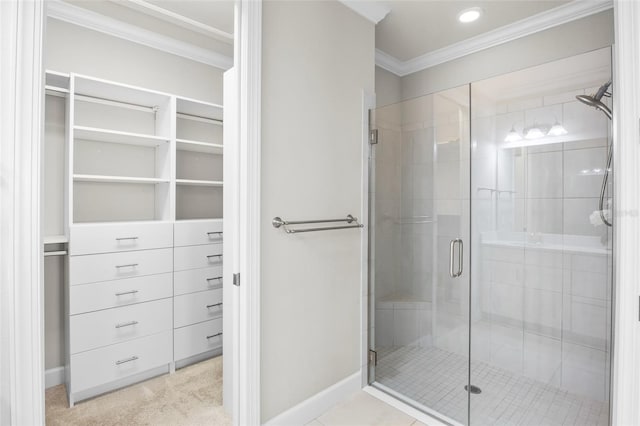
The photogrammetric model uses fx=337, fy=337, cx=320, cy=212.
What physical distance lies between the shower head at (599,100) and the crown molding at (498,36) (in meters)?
1.12

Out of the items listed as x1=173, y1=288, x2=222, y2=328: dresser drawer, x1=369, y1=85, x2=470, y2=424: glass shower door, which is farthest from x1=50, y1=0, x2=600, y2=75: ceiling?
x1=173, y1=288, x2=222, y2=328: dresser drawer

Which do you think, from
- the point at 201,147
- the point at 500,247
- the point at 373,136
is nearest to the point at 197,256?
the point at 201,147

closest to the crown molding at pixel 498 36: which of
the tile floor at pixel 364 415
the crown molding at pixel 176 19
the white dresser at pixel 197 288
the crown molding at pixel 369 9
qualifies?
the crown molding at pixel 369 9

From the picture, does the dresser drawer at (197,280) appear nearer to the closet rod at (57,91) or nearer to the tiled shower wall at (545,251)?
the closet rod at (57,91)

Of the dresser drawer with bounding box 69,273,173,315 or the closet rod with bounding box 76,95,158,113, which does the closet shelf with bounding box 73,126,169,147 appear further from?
the dresser drawer with bounding box 69,273,173,315

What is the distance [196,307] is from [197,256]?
15.6 inches

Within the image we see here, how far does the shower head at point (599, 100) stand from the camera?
152cm

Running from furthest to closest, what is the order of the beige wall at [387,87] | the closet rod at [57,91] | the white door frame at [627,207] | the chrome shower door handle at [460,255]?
the beige wall at [387,87] < the closet rod at [57,91] < the chrome shower door handle at [460,255] < the white door frame at [627,207]

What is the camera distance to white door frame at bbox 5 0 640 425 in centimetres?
101

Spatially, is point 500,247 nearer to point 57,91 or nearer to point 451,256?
point 451,256

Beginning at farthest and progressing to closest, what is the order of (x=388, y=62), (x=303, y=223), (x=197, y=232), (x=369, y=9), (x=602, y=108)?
(x=388, y=62) < (x=197, y=232) < (x=369, y=9) < (x=303, y=223) < (x=602, y=108)

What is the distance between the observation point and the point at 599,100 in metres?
1.54

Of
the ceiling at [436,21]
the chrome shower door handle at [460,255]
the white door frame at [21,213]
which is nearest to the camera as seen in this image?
the white door frame at [21,213]

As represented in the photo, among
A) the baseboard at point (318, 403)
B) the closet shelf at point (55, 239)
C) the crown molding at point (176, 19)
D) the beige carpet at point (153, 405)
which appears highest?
the crown molding at point (176, 19)
